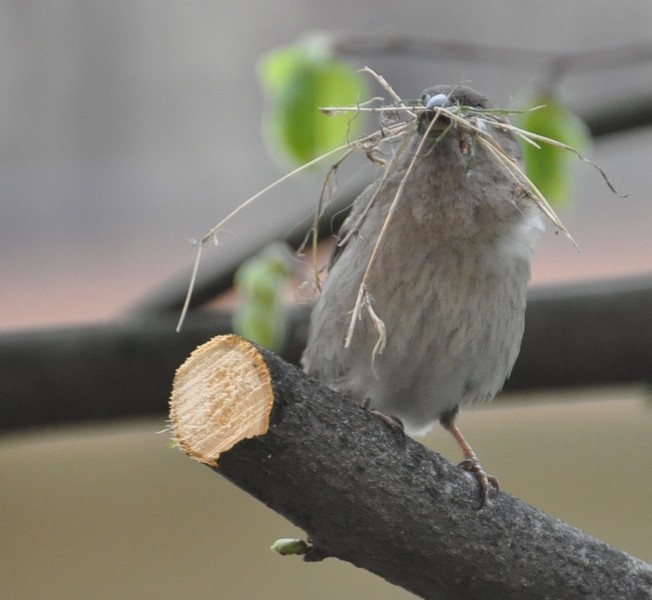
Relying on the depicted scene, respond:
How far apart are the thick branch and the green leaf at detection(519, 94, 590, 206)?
0.88 m

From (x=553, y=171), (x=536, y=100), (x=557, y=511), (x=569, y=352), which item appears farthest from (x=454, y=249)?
(x=557, y=511)

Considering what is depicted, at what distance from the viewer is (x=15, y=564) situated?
5895 mm

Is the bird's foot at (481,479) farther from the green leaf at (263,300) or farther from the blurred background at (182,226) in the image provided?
the blurred background at (182,226)

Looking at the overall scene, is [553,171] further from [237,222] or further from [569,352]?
[237,222]

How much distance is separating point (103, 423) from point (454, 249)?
173cm

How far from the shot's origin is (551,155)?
2867 millimetres

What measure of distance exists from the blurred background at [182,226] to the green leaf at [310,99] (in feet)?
8.39

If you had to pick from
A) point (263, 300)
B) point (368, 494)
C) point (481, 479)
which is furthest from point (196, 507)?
point (368, 494)

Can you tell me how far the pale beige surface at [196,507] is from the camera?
5.87 metres

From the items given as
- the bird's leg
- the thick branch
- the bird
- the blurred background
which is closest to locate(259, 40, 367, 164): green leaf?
the bird

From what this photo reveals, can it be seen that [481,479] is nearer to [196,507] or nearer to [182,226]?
[196,507]

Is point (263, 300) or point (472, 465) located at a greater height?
point (263, 300)

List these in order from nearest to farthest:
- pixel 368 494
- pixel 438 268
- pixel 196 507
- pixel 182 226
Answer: pixel 368 494 < pixel 438 268 < pixel 196 507 < pixel 182 226

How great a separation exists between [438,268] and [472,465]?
484mm
